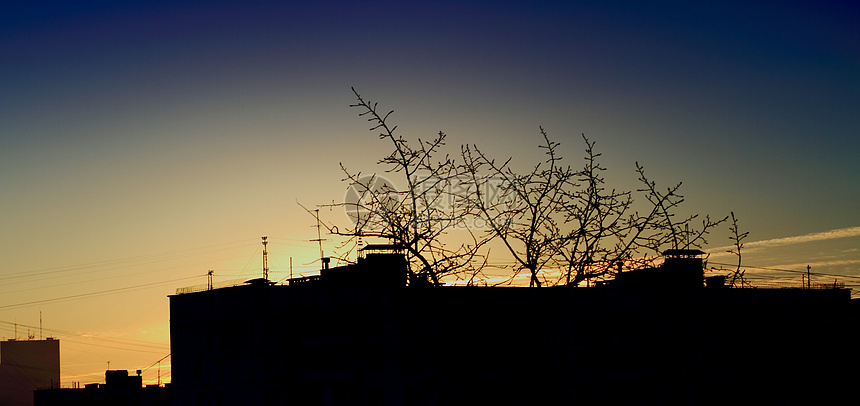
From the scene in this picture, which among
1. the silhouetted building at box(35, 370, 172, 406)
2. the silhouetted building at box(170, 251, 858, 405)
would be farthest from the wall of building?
the silhouetted building at box(35, 370, 172, 406)

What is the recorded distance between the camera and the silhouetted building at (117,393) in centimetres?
12412

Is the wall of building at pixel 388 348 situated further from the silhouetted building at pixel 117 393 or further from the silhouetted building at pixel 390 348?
the silhouetted building at pixel 117 393

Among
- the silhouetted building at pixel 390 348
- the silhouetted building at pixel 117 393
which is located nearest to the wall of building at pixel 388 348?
the silhouetted building at pixel 390 348

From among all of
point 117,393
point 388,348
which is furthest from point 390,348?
point 117,393

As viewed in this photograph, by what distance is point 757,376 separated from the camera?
324ft

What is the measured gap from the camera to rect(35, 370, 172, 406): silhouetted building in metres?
124

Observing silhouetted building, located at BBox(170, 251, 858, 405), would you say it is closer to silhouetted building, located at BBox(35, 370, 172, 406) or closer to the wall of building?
the wall of building

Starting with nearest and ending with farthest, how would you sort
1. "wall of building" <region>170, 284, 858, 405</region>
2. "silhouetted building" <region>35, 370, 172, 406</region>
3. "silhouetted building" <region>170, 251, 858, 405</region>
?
1. "silhouetted building" <region>170, 251, 858, 405</region>
2. "wall of building" <region>170, 284, 858, 405</region>
3. "silhouetted building" <region>35, 370, 172, 406</region>

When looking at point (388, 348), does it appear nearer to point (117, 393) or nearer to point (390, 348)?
point (390, 348)

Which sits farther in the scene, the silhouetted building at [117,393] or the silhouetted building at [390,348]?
the silhouetted building at [117,393]

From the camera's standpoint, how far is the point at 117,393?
418 feet

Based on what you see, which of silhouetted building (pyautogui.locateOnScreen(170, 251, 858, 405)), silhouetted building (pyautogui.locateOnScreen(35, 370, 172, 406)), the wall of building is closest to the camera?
silhouetted building (pyautogui.locateOnScreen(170, 251, 858, 405))

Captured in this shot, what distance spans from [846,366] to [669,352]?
6435cm

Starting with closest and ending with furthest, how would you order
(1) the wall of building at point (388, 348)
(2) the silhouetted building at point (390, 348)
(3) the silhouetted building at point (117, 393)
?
(2) the silhouetted building at point (390, 348) < (1) the wall of building at point (388, 348) < (3) the silhouetted building at point (117, 393)
